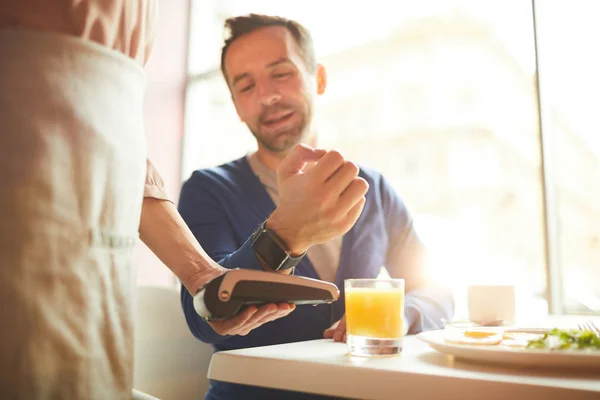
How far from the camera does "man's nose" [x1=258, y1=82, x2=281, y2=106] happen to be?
157cm

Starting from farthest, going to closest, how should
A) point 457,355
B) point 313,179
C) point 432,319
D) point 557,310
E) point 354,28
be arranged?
point 354,28
point 557,310
point 432,319
point 313,179
point 457,355

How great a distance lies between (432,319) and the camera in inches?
48.4

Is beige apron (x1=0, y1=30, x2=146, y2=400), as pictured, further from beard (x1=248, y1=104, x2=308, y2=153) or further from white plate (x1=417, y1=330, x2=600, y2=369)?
beard (x1=248, y1=104, x2=308, y2=153)

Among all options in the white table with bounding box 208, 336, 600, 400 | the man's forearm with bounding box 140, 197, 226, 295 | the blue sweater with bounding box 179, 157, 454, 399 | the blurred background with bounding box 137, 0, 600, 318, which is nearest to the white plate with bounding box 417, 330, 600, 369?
the white table with bounding box 208, 336, 600, 400

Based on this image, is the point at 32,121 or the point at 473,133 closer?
the point at 32,121

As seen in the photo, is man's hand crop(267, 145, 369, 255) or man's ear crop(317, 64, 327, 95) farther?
man's ear crop(317, 64, 327, 95)

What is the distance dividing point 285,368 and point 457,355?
23cm

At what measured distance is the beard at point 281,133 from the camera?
62.3 inches

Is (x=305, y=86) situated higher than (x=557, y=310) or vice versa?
(x=305, y=86)

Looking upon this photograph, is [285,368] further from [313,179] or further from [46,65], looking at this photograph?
[46,65]

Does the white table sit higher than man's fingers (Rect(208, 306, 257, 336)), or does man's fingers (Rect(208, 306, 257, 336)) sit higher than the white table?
man's fingers (Rect(208, 306, 257, 336))

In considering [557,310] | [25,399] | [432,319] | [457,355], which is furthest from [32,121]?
[557,310]

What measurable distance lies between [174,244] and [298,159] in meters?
0.27

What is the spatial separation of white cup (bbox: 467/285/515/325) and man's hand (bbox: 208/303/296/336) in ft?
1.92
